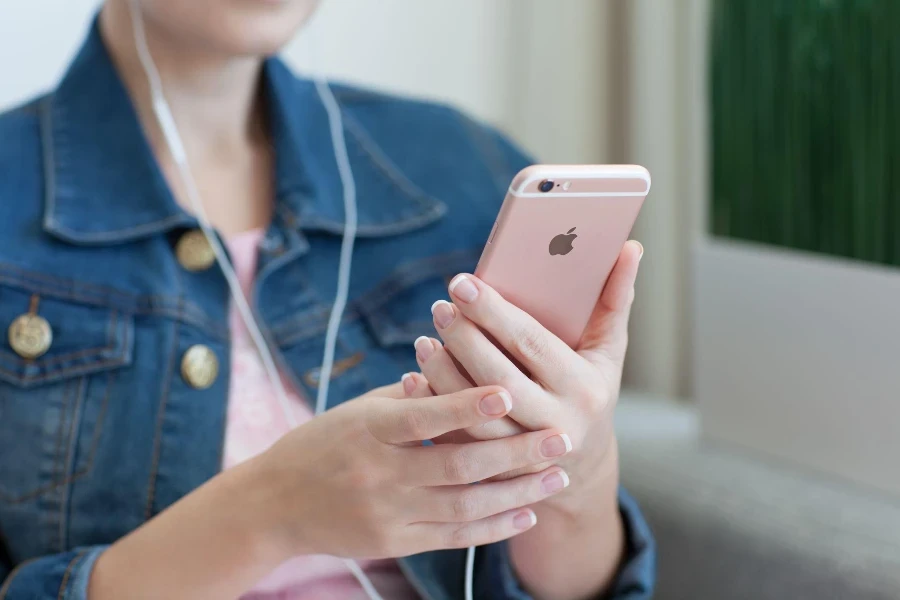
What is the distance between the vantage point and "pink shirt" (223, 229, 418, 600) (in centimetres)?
75

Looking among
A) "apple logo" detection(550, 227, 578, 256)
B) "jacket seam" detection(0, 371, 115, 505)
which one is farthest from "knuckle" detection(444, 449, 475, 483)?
"jacket seam" detection(0, 371, 115, 505)

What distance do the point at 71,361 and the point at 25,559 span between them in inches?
6.3

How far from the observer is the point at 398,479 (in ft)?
1.85

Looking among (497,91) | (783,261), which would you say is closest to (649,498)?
(783,261)

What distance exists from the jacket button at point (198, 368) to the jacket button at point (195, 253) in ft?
0.23

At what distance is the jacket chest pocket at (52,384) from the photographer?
2.46ft

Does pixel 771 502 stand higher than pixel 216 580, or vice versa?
pixel 216 580

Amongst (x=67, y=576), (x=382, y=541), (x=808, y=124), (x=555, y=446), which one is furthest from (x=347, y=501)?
(x=808, y=124)

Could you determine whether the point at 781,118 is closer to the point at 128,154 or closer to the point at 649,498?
the point at 649,498

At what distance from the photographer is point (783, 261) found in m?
0.97

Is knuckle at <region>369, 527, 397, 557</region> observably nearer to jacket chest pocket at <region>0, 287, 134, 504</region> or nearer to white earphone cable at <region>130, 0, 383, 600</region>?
white earphone cable at <region>130, 0, 383, 600</region>

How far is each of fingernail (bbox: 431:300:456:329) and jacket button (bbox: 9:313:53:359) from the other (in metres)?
0.38

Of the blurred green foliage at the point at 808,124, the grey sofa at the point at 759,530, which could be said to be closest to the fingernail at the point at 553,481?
the grey sofa at the point at 759,530

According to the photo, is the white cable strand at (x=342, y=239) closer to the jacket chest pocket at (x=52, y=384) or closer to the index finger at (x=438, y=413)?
the jacket chest pocket at (x=52, y=384)
